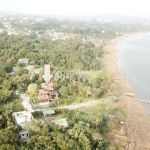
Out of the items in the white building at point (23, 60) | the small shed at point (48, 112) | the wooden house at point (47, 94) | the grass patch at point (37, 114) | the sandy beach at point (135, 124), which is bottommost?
the sandy beach at point (135, 124)

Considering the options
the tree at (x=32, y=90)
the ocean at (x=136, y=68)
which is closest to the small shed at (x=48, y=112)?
the tree at (x=32, y=90)

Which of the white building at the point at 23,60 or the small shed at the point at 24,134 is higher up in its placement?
the white building at the point at 23,60

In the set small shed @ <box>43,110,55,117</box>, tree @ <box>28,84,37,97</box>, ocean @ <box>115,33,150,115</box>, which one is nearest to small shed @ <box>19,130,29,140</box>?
small shed @ <box>43,110,55,117</box>

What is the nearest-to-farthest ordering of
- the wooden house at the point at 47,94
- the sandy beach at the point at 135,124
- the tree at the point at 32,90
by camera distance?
1. the sandy beach at the point at 135,124
2. the wooden house at the point at 47,94
3. the tree at the point at 32,90

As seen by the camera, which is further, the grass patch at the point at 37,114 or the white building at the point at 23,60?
the white building at the point at 23,60

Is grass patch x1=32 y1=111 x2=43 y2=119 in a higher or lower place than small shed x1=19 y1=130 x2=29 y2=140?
lower

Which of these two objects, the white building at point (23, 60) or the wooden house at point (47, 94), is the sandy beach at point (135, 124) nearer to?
the wooden house at point (47, 94)

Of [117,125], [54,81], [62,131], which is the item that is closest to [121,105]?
[117,125]

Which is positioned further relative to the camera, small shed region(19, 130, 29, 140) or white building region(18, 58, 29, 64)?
white building region(18, 58, 29, 64)

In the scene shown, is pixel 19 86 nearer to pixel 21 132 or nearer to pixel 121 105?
pixel 21 132

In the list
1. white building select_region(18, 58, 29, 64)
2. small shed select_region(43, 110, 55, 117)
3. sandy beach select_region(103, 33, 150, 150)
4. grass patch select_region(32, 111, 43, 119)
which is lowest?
sandy beach select_region(103, 33, 150, 150)

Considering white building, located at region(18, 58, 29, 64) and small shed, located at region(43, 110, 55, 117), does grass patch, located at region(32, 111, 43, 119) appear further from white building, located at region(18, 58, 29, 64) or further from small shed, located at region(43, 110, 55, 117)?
white building, located at region(18, 58, 29, 64)

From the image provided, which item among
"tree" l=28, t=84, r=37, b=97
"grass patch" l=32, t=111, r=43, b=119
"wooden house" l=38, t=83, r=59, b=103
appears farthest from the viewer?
"tree" l=28, t=84, r=37, b=97
